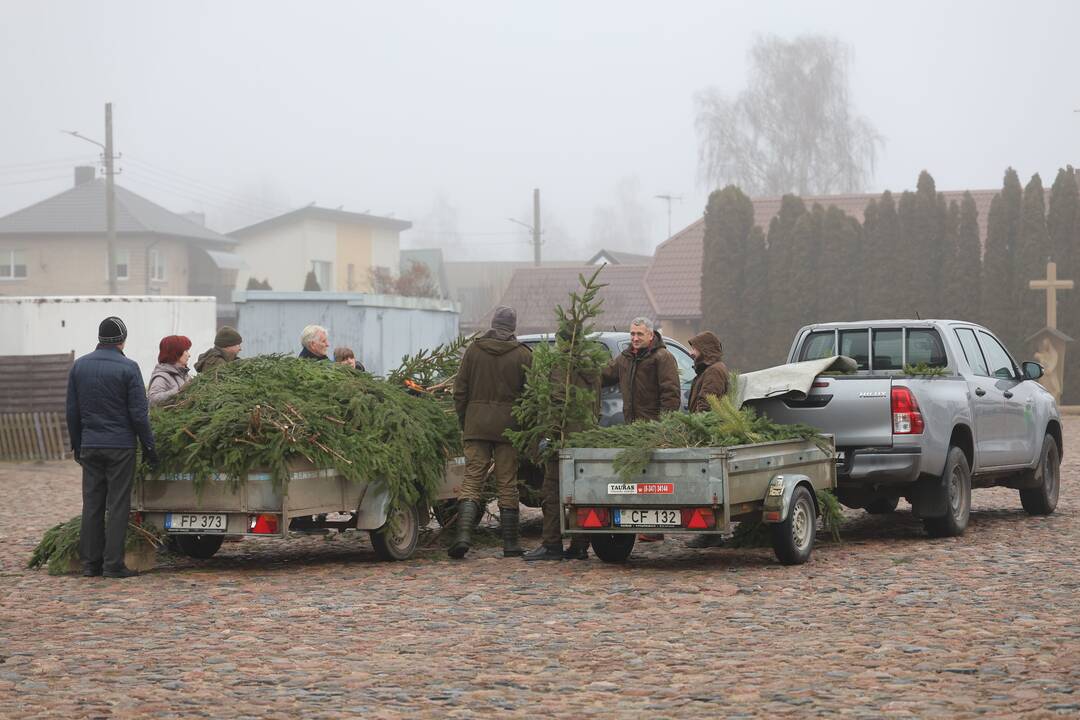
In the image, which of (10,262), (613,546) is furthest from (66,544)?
(10,262)

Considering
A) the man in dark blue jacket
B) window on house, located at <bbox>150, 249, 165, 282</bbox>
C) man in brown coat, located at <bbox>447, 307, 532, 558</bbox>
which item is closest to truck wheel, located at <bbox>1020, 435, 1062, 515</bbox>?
man in brown coat, located at <bbox>447, 307, 532, 558</bbox>

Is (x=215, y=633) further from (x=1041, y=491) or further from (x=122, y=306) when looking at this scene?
(x=122, y=306)

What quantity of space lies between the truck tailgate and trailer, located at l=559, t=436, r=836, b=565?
841 millimetres

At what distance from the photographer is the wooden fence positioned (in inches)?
1134

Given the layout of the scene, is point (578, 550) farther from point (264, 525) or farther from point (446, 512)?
point (264, 525)

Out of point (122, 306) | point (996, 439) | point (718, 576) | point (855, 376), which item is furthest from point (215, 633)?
point (122, 306)

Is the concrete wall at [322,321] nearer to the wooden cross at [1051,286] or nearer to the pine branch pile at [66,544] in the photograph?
the wooden cross at [1051,286]

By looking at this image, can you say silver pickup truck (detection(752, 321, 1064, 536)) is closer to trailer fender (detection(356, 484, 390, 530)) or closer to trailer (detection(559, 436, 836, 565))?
trailer (detection(559, 436, 836, 565))

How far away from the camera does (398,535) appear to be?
1268 centimetres

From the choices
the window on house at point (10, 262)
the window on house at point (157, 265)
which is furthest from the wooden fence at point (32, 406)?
the window on house at point (157, 265)

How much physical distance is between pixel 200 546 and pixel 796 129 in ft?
269

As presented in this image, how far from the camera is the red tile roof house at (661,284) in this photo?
199 feet

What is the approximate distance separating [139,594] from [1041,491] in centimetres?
902

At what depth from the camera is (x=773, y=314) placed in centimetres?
5256
